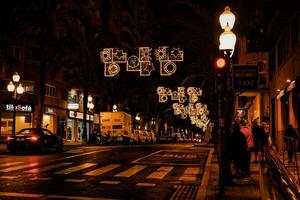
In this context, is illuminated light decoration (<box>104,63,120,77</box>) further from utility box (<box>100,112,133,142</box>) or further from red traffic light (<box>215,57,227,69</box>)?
utility box (<box>100,112,133,142</box>)

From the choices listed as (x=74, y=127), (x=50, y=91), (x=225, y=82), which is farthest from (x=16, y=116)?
(x=225, y=82)

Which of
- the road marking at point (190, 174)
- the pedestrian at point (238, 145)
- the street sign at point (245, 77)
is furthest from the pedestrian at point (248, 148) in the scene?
the street sign at point (245, 77)

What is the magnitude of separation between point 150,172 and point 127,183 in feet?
11.7

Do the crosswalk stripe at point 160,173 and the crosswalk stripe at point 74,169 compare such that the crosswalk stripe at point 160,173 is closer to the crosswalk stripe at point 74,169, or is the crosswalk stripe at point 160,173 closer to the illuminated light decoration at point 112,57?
the crosswalk stripe at point 74,169

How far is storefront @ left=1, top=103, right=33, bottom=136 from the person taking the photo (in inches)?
1844

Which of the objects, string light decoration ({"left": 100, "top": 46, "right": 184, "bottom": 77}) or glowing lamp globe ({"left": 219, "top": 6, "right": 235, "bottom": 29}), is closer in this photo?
glowing lamp globe ({"left": 219, "top": 6, "right": 235, "bottom": 29})

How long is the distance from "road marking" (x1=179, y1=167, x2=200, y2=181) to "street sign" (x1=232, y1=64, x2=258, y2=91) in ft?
13.9

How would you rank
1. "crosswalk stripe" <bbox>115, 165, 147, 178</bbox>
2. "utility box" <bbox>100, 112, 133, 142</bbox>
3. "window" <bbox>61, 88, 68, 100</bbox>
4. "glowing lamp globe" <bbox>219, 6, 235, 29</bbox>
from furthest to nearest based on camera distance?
"window" <bbox>61, 88, 68, 100</bbox>
"utility box" <bbox>100, 112, 133, 142</bbox>
"crosswalk stripe" <bbox>115, 165, 147, 178</bbox>
"glowing lamp globe" <bbox>219, 6, 235, 29</bbox>

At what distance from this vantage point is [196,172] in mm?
18641

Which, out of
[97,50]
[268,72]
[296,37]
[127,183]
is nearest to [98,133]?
[97,50]

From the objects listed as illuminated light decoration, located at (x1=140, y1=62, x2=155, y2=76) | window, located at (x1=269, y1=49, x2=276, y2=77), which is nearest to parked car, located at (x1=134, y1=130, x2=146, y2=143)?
window, located at (x1=269, y1=49, x2=276, y2=77)

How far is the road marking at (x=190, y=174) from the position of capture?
16.3 metres

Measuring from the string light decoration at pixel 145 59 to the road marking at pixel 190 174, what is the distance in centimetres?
1163

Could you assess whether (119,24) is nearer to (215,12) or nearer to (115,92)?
(115,92)
